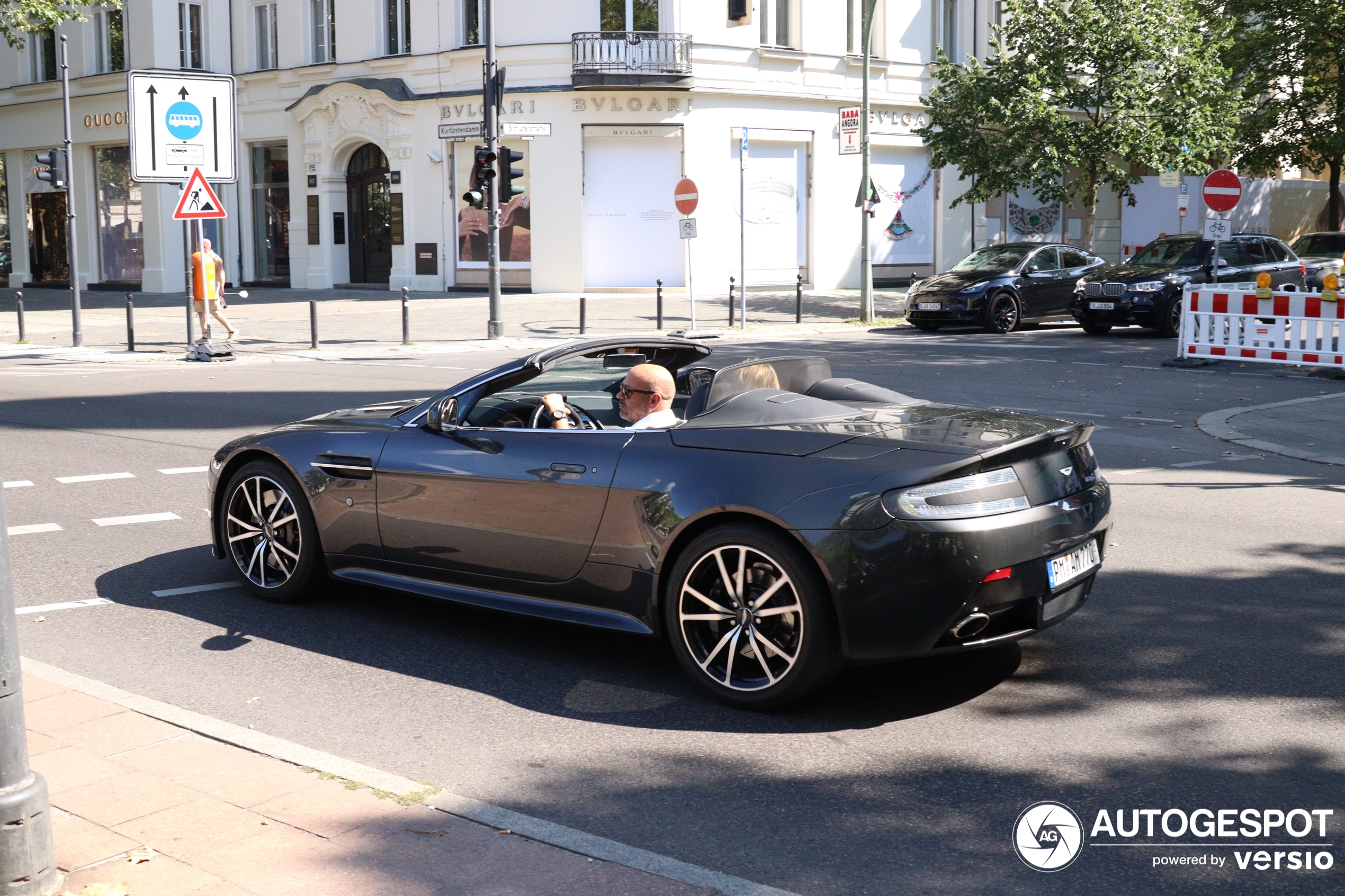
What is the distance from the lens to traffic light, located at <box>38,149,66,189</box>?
22406 millimetres

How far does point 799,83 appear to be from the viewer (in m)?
33.7

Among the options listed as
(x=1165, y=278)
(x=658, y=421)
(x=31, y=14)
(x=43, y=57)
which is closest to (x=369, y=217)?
(x=31, y=14)

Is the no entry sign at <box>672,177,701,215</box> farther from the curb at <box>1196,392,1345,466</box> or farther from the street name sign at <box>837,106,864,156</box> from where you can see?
the curb at <box>1196,392,1345,466</box>

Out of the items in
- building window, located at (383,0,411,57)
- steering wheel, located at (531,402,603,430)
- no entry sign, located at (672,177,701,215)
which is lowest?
steering wheel, located at (531,402,603,430)

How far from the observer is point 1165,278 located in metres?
23.2

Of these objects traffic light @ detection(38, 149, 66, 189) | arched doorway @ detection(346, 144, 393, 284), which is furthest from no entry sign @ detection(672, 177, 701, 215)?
arched doorway @ detection(346, 144, 393, 284)

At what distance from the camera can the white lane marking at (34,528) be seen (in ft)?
26.7

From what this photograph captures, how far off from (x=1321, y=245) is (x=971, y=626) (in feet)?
97.7

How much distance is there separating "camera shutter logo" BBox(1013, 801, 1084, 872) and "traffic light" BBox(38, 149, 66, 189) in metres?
22.1

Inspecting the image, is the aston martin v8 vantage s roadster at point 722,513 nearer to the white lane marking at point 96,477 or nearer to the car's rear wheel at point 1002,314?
the white lane marking at point 96,477

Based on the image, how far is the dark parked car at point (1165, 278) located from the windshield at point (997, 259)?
4.73 feet

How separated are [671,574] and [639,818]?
1211mm

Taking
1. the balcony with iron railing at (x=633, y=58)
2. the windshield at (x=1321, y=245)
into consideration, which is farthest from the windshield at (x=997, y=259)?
the balcony with iron railing at (x=633, y=58)
